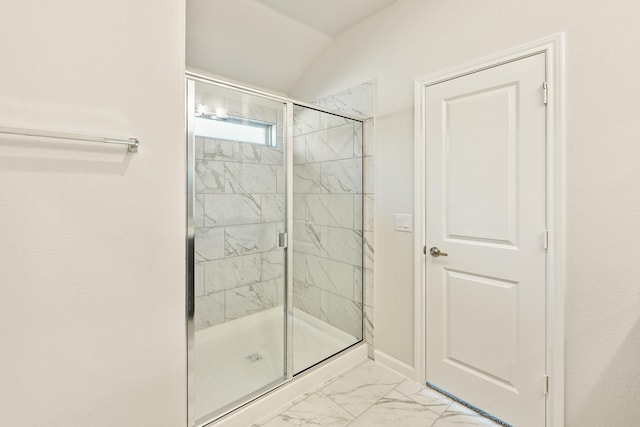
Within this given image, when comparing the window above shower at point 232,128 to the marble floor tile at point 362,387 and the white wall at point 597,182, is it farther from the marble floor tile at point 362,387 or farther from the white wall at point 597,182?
the marble floor tile at point 362,387

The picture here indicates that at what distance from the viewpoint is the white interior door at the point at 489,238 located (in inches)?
60.1

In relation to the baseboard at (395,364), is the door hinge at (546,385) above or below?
above

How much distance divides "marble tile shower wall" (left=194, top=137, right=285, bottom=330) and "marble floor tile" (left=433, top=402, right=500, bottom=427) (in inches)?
47.9

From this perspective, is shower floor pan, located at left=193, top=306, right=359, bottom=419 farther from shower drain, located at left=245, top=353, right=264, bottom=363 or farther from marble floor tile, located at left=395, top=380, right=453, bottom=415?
marble floor tile, located at left=395, top=380, right=453, bottom=415

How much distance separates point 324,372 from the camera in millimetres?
2055

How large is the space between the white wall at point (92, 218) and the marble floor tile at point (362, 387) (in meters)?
0.96

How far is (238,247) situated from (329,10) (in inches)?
77.5

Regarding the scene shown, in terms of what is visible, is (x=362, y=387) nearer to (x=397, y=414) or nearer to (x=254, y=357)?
(x=397, y=414)

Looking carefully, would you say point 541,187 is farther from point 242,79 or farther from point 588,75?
point 242,79

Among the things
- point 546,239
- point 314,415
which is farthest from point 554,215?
point 314,415

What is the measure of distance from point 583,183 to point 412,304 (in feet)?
3.91

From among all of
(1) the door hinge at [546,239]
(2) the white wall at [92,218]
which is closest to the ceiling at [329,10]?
(2) the white wall at [92,218]

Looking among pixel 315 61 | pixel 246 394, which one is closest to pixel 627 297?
pixel 246 394

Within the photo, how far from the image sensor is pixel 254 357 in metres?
2.16
